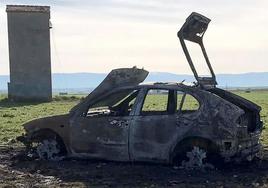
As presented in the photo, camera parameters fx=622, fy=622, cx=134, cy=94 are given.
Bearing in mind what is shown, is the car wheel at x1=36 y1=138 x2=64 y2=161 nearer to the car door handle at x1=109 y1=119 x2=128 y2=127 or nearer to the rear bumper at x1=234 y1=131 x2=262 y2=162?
the car door handle at x1=109 y1=119 x2=128 y2=127

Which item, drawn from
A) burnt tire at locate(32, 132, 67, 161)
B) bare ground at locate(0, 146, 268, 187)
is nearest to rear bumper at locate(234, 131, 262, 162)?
bare ground at locate(0, 146, 268, 187)

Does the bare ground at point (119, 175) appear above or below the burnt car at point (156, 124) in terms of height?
below

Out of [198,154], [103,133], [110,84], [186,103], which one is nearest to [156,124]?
[186,103]

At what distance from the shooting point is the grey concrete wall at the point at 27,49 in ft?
152

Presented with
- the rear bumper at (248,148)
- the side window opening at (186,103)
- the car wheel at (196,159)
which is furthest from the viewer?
the side window opening at (186,103)

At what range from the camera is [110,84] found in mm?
10867

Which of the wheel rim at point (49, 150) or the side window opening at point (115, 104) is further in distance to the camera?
the wheel rim at point (49, 150)

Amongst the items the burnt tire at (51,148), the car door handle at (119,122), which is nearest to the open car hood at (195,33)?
the car door handle at (119,122)

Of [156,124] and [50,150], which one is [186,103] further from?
[50,150]

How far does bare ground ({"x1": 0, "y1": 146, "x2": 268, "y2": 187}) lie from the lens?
8844 mm

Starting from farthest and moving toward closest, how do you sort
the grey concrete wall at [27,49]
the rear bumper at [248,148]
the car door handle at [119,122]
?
the grey concrete wall at [27,49], the car door handle at [119,122], the rear bumper at [248,148]

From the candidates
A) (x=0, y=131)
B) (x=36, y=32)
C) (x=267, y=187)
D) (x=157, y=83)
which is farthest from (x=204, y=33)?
(x=36, y=32)

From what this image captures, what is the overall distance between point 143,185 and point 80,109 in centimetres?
255

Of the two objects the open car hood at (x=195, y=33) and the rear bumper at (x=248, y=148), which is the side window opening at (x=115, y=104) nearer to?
the open car hood at (x=195, y=33)
